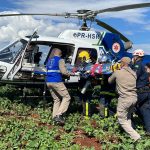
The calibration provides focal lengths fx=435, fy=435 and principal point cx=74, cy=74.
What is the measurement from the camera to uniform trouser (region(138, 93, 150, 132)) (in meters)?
9.98

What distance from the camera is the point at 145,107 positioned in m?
10.1

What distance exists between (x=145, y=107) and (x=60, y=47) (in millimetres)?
5137

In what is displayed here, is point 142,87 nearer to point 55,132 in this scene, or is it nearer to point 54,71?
point 55,132

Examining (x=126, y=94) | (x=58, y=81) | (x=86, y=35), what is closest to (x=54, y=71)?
(x=58, y=81)

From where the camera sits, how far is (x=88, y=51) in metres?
14.6

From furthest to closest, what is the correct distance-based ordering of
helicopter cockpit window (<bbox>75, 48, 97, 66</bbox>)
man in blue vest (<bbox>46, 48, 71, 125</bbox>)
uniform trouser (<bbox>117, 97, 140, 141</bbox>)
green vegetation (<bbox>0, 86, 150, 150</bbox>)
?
1. helicopter cockpit window (<bbox>75, 48, 97, 66</bbox>)
2. man in blue vest (<bbox>46, 48, 71, 125</bbox>)
3. uniform trouser (<bbox>117, 97, 140, 141</bbox>)
4. green vegetation (<bbox>0, 86, 150, 150</bbox>)

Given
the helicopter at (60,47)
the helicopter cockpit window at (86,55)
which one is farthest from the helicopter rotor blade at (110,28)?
the helicopter cockpit window at (86,55)

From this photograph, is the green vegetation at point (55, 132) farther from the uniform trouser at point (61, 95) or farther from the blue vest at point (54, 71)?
the blue vest at point (54, 71)

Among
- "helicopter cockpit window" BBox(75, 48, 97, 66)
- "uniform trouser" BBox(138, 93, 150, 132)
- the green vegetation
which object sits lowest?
the green vegetation

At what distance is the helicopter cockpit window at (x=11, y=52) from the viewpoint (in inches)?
548

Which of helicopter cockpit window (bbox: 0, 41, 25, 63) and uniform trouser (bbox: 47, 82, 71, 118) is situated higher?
helicopter cockpit window (bbox: 0, 41, 25, 63)

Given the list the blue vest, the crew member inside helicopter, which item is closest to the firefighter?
the blue vest

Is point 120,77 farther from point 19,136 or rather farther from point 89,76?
point 89,76

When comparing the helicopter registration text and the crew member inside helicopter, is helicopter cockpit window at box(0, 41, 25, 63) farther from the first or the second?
the helicopter registration text
